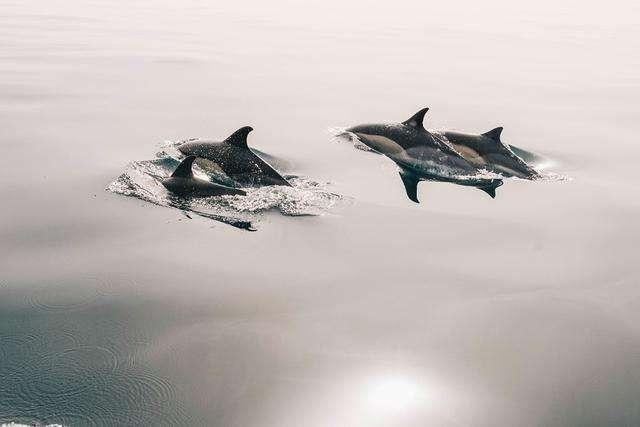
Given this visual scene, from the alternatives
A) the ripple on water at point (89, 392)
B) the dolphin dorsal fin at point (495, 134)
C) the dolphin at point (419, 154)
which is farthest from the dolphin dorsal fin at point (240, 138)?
the ripple on water at point (89, 392)

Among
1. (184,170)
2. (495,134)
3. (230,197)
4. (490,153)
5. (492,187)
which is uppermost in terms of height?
(495,134)

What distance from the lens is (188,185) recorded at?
31.2ft

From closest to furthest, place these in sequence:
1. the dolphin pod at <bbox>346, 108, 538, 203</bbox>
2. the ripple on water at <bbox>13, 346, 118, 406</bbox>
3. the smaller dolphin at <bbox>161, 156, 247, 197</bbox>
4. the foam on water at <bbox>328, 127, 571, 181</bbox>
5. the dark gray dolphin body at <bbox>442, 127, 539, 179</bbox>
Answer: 1. the ripple on water at <bbox>13, 346, 118, 406</bbox>
2. the smaller dolphin at <bbox>161, 156, 247, 197</bbox>
3. the dolphin pod at <bbox>346, 108, 538, 203</bbox>
4. the foam on water at <bbox>328, 127, 571, 181</bbox>
5. the dark gray dolphin body at <bbox>442, 127, 539, 179</bbox>

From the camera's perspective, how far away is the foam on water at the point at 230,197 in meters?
8.96

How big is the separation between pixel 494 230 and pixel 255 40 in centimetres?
2961

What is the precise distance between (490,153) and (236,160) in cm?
584

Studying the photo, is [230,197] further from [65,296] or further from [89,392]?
[89,392]

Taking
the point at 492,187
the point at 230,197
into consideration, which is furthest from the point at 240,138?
the point at 492,187

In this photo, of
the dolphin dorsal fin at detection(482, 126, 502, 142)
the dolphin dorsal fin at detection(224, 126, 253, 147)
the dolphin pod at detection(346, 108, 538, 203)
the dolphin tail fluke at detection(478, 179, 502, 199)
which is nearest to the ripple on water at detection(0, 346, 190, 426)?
the dolphin dorsal fin at detection(224, 126, 253, 147)

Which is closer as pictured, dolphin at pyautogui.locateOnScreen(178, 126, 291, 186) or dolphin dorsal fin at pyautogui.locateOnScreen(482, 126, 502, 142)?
dolphin at pyautogui.locateOnScreen(178, 126, 291, 186)

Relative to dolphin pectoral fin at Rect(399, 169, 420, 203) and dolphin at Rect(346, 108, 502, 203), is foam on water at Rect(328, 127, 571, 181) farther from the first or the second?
dolphin pectoral fin at Rect(399, 169, 420, 203)

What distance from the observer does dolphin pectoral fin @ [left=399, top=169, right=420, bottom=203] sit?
1056cm

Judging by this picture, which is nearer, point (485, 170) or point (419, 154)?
point (485, 170)

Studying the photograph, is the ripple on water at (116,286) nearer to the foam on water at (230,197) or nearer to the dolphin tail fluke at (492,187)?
the foam on water at (230,197)
